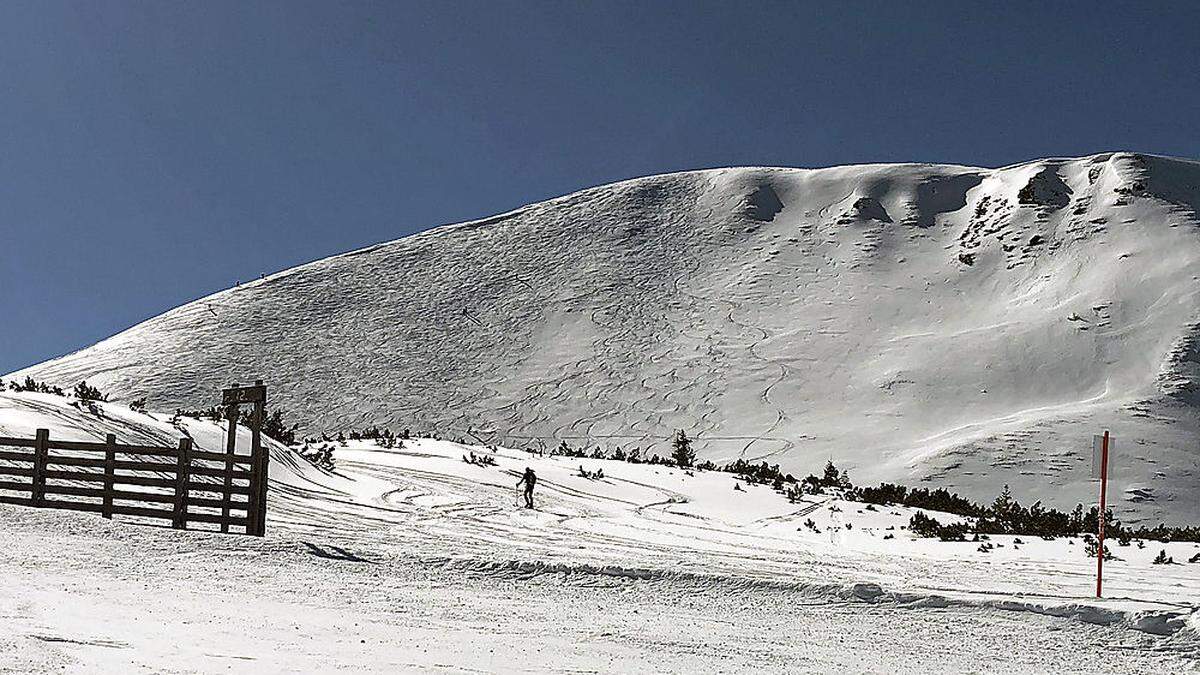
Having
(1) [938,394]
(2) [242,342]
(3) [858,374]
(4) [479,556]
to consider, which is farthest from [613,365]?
(4) [479,556]

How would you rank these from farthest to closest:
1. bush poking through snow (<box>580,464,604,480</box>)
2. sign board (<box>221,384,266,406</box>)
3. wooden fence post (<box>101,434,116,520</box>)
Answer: bush poking through snow (<box>580,464,604,480</box>), wooden fence post (<box>101,434,116,520</box>), sign board (<box>221,384,266,406</box>)

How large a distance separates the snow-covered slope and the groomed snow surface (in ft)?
66.4

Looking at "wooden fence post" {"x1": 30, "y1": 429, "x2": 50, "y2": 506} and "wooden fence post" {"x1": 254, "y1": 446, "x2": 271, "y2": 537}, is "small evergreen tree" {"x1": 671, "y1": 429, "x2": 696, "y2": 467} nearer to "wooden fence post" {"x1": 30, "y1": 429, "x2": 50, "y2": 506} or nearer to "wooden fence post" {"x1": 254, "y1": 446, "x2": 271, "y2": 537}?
"wooden fence post" {"x1": 254, "y1": 446, "x2": 271, "y2": 537}

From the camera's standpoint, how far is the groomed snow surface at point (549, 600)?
8789mm

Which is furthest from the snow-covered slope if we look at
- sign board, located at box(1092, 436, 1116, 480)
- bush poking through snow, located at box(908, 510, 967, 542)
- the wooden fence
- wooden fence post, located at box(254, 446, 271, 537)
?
the wooden fence

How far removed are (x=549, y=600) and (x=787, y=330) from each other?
4665 centimetres

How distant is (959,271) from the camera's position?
2377 inches

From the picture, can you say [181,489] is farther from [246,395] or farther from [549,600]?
[549,600]

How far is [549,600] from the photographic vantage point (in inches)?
479

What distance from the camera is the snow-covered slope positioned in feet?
142

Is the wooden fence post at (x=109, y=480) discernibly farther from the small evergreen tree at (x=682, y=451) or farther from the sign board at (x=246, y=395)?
the small evergreen tree at (x=682, y=451)

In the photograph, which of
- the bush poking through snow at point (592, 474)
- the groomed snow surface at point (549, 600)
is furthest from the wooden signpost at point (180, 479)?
the bush poking through snow at point (592, 474)

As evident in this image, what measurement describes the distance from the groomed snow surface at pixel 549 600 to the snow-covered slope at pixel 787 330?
20.2 m

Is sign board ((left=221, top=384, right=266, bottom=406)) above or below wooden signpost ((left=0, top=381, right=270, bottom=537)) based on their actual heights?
above
